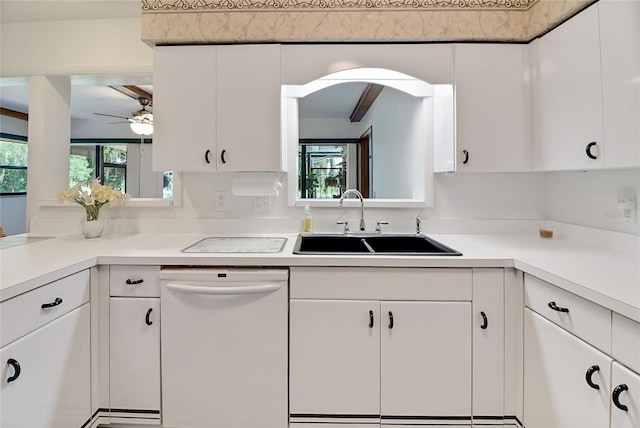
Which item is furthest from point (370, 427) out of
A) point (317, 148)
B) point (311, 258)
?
point (317, 148)

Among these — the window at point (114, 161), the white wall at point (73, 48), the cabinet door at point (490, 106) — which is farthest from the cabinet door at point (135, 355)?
the window at point (114, 161)

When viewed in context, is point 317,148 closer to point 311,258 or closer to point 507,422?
point 311,258

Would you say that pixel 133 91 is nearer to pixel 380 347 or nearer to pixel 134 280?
pixel 134 280

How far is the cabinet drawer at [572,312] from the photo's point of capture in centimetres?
94

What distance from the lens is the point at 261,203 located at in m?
2.02

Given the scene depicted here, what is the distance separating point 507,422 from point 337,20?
6.80ft

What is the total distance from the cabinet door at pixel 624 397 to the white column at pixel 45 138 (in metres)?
2.89

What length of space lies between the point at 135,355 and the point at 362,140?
171 centimetres

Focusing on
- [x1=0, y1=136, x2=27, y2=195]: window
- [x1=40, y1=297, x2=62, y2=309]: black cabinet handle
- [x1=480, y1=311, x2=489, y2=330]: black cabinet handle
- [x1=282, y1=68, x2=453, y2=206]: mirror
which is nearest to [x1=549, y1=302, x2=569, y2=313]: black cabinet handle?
[x1=480, y1=311, x2=489, y2=330]: black cabinet handle

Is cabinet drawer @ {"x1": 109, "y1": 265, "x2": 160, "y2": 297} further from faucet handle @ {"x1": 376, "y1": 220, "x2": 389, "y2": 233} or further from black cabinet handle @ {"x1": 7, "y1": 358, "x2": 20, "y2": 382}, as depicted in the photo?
faucet handle @ {"x1": 376, "y1": 220, "x2": 389, "y2": 233}

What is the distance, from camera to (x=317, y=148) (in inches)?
81.4

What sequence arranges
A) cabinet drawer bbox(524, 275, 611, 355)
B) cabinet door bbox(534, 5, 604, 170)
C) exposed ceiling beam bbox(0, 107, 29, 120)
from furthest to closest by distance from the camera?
1. exposed ceiling beam bbox(0, 107, 29, 120)
2. cabinet door bbox(534, 5, 604, 170)
3. cabinet drawer bbox(524, 275, 611, 355)

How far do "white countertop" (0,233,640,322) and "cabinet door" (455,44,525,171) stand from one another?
1.55ft

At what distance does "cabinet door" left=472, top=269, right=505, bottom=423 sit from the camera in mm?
1374
